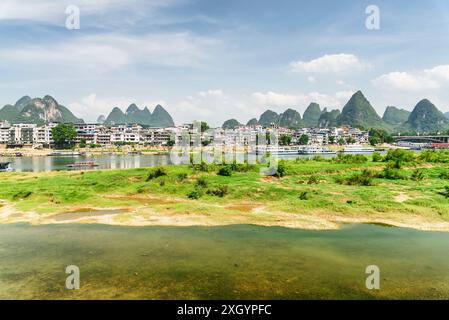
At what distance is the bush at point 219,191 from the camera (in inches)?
1173

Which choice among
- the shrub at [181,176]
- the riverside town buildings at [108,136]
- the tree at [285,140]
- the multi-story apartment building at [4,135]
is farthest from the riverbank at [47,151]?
the shrub at [181,176]

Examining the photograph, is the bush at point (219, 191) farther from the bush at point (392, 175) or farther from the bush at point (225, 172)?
the bush at point (392, 175)

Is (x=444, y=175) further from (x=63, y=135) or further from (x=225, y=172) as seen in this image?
(x=63, y=135)

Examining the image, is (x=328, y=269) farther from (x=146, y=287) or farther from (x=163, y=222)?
(x=163, y=222)

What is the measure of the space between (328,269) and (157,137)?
162343 millimetres

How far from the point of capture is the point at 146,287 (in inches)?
506

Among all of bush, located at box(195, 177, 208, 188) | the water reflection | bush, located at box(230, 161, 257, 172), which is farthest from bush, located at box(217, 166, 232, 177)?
the water reflection

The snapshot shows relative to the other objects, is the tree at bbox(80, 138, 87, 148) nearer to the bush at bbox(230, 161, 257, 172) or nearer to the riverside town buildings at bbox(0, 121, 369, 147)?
the riverside town buildings at bbox(0, 121, 369, 147)

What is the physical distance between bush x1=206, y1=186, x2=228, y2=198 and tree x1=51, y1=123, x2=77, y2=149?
392 feet

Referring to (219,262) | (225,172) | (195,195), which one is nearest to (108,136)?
(225,172)

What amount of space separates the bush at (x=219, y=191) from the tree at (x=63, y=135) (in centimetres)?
11935

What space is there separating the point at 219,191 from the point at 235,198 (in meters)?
Result: 1.78

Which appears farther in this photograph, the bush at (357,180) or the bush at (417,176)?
the bush at (417,176)

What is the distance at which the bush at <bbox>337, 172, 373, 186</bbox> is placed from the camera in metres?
33.5
